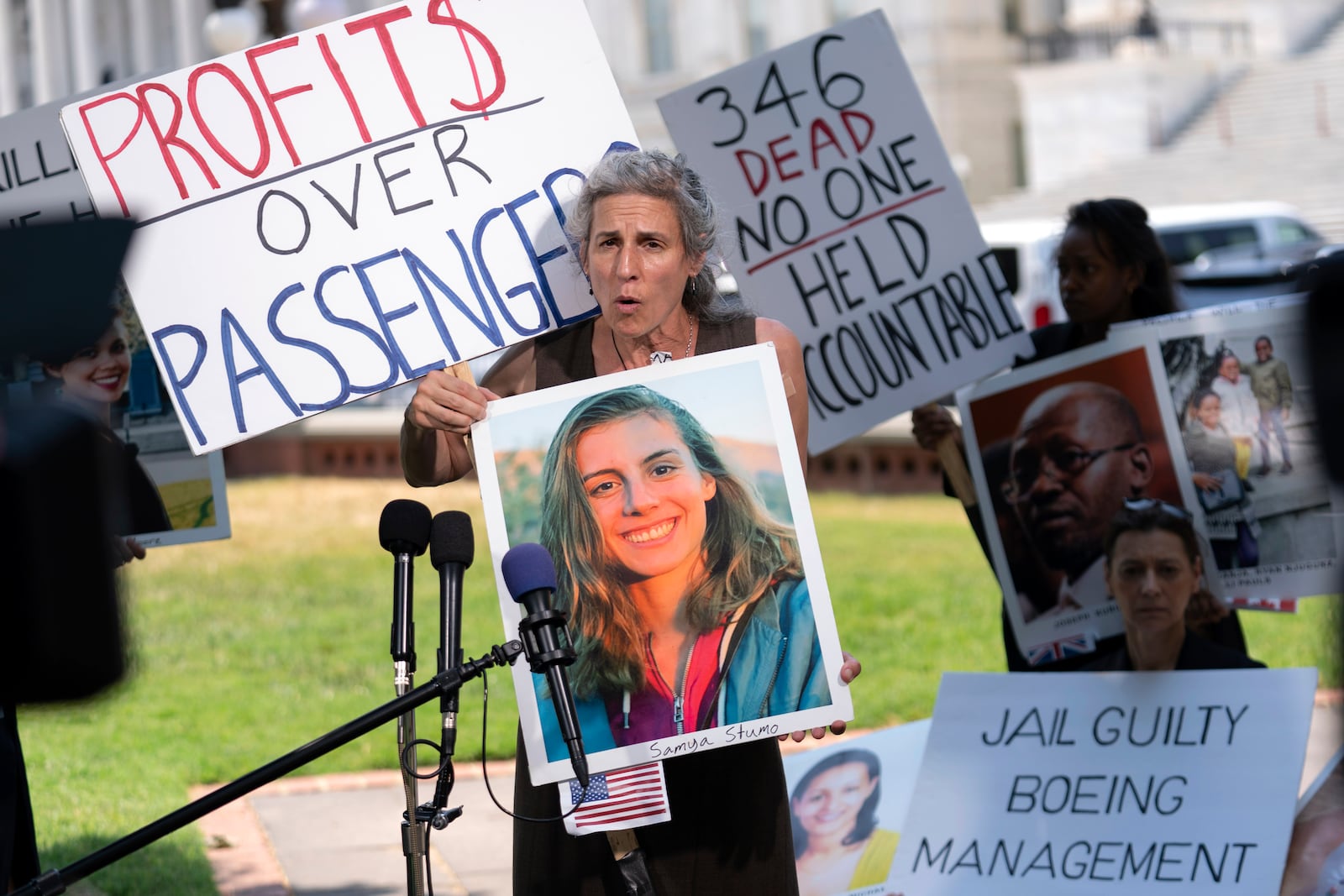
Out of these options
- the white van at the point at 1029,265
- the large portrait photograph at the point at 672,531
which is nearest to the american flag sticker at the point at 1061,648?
the large portrait photograph at the point at 672,531

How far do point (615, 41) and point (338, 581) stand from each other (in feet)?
100

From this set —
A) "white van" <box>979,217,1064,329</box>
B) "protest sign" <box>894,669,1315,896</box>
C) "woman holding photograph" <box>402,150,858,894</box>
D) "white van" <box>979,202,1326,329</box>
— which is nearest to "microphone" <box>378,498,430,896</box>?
"woman holding photograph" <box>402,150,858,894</box>

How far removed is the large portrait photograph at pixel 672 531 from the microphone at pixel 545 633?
1.15 ft

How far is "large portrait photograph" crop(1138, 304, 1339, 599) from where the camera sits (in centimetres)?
421

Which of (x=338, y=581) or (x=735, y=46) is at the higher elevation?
(x=735, y=46)

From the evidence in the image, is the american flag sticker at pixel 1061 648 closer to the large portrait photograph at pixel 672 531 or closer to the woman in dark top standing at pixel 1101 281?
the woman in dark top standing at pixel 1101 281

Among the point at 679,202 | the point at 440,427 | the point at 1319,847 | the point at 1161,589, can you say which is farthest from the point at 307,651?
the point at 679,202

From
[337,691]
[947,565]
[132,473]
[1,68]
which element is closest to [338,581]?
[337,691]

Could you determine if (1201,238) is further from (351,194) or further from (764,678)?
(764,678)

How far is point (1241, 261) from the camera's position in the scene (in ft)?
62.5

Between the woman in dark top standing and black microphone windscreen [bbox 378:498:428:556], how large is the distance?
2339mm

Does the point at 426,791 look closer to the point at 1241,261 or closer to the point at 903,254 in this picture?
the point at 903,254

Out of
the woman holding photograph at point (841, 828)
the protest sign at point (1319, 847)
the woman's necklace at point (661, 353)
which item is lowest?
the protest sign at point (1319, 847)

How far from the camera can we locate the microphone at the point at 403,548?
8.46 feet
